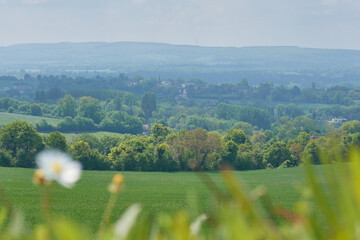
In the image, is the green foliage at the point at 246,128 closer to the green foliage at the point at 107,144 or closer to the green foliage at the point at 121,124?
the green foliage at the point at 121,124

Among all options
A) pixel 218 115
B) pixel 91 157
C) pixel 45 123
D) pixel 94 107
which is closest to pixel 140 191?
pixel 91 157

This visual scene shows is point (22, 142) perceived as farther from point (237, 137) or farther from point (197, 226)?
point (197, 226)

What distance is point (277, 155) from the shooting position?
2060 inches

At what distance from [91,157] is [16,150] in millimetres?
6113

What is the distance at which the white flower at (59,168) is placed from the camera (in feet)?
2.09

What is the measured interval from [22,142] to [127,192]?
54.2ft

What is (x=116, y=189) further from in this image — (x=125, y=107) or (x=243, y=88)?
(x=243, y=88)

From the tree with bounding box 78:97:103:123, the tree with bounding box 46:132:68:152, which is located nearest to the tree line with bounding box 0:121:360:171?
the tree with bounding box 46:132:68:152

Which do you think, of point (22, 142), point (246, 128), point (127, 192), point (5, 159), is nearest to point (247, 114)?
point (246, 128)

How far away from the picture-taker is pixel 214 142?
49344 millimetres

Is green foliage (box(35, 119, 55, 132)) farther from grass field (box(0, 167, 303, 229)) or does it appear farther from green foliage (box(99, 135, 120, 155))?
grass field (box(0, 167, 303, 229))

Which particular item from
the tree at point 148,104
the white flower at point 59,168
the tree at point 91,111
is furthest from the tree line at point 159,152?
the tree at point 148,104

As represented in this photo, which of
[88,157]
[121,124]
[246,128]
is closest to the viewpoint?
[88,157]

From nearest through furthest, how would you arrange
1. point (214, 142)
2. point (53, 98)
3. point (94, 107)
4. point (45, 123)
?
point (214, 142) < point (45, 123) < point (94, 107) < point (53, 98)
